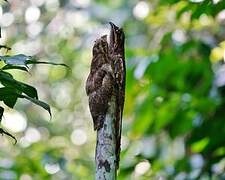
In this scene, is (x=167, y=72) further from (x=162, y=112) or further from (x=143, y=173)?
(x=143, y=173)

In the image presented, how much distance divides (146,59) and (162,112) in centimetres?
21

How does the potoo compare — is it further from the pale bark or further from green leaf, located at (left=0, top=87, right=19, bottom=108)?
green leaf, located at (left=0, top=87, right=19, bottom=108)

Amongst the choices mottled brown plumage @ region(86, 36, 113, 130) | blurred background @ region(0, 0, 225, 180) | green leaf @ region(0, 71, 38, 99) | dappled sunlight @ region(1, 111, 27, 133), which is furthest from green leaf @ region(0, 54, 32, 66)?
dappled sunlight @ region(1, 111, 27, 133)

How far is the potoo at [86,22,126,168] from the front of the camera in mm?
1060

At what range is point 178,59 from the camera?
222cm

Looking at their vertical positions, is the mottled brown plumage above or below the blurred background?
below

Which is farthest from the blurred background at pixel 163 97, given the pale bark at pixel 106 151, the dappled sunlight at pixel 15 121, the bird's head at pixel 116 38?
the pale bark at pixel 106 151

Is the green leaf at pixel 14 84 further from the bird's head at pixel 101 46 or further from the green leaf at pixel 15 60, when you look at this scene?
the bird's head at pixel 101 46

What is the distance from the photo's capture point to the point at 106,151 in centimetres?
101

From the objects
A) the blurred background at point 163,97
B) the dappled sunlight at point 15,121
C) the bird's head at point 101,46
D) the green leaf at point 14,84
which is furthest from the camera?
the dappled sunlight at point 15,121

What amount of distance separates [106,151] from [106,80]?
13 centimetres

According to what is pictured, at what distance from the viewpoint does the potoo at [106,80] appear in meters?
1.06

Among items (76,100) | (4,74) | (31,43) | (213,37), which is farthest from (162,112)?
(76,100)

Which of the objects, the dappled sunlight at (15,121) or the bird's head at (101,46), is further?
the dappled sunlight at (15,121)
